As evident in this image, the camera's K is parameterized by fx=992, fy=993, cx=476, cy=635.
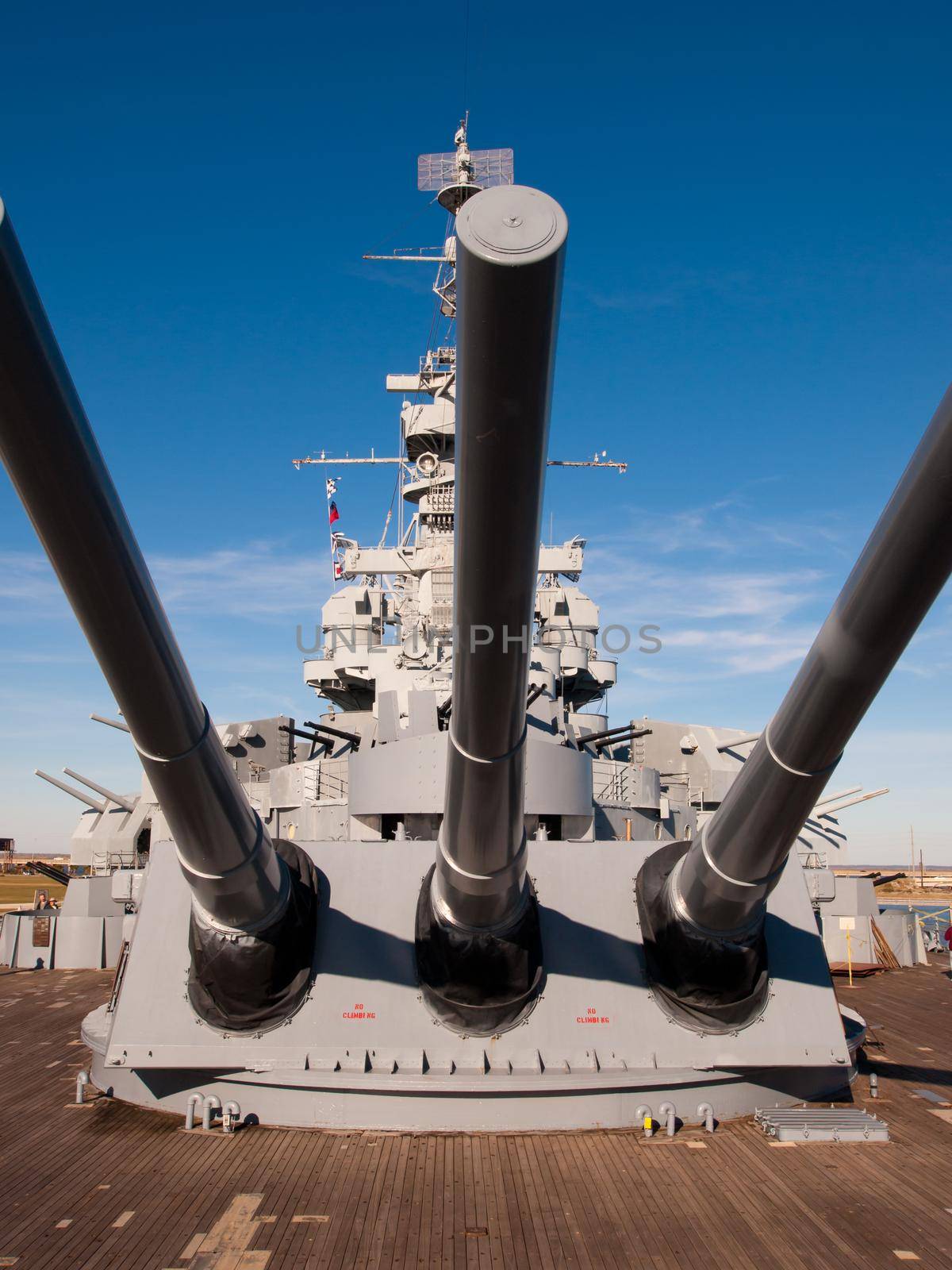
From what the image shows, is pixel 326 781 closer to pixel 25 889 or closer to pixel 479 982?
pixel 479 982

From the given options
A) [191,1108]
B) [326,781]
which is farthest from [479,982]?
[326,781]

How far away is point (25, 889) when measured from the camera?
47.5 m

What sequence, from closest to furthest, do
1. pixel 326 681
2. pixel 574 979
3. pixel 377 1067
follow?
pixel 377 1067, pixel 574 979, pixel 326 681

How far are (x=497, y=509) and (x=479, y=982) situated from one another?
13.4 feet

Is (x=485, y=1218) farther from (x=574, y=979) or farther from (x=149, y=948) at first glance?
(x=149, y=948)

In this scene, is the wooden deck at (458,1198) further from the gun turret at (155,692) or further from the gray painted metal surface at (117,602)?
the gray painted metal surface at (117,602)

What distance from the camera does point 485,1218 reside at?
4.82 metres

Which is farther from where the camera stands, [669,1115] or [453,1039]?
[453,1039]

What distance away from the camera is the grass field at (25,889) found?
3778 cm

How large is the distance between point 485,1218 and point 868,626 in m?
3.36

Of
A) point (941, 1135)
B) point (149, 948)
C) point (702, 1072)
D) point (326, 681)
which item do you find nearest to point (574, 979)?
point (702, 1072)

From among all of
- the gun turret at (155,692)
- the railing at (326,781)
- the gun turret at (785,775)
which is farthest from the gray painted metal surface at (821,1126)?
the railing at (326,781)

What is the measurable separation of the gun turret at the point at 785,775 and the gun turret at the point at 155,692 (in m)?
2.43

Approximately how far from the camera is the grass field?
37781 mm
